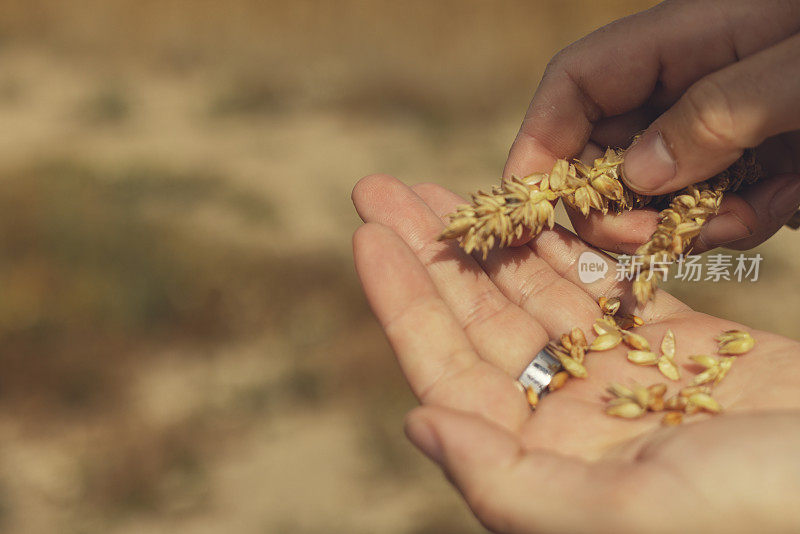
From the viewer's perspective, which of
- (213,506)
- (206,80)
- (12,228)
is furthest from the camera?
(206,80)

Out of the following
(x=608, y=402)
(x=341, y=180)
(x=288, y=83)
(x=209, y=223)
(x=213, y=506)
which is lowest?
(x=608, y=402)

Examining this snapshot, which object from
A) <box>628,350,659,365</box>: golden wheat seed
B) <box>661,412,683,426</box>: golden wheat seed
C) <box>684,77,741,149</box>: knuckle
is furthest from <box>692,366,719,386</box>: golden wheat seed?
<box>684,77,741,149</box>: knuckle

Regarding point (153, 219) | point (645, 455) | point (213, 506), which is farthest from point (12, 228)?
point (645, 455)

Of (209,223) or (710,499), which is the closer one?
(710,499)

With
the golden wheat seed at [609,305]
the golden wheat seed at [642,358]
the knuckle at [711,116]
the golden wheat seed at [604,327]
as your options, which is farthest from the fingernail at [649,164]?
the golden wheat seed at [642,358]

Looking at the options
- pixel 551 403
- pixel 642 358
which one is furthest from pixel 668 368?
pixel 551 403

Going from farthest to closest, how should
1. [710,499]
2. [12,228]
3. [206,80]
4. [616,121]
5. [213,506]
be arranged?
[206,80] < [12,228] < [213,506] < [616,121] < [710,499]

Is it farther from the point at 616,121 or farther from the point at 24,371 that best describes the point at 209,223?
the point at 616,121

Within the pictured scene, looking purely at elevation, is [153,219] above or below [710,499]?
above

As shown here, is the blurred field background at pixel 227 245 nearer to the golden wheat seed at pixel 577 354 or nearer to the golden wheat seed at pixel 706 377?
the golden wheat seed at pixel 577 354
